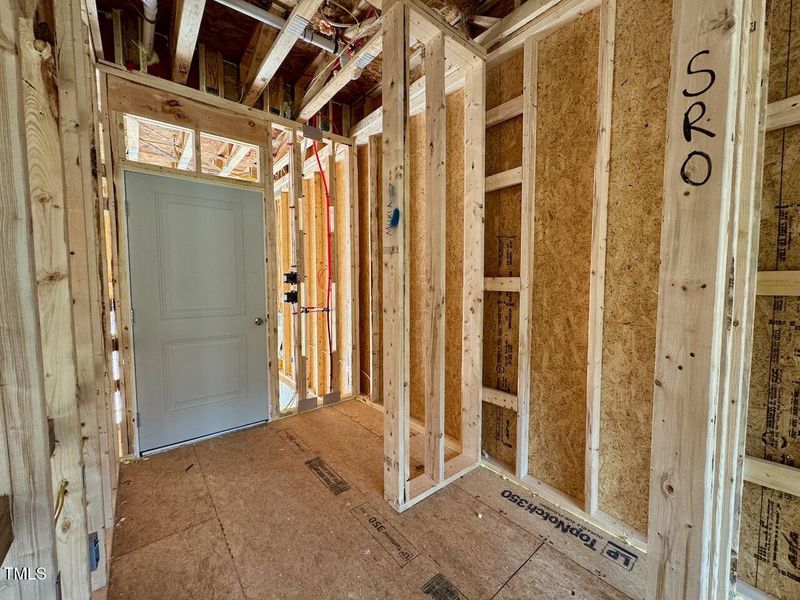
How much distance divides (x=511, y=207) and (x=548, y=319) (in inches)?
29.9

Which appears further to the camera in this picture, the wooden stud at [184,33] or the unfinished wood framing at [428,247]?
the wooden stud at [184,33]

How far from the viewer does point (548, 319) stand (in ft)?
6.32

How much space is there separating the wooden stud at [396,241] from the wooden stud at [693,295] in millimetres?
1094

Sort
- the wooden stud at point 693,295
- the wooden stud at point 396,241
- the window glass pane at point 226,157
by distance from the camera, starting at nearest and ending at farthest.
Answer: the wooden stud at point 693,295
the wooden stud at point 396,241
the window glass pane at point 226,157

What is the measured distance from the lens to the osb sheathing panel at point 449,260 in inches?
93.1

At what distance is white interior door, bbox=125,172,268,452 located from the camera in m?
2.37

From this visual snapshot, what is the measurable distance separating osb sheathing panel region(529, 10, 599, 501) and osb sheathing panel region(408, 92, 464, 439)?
601 millimetres

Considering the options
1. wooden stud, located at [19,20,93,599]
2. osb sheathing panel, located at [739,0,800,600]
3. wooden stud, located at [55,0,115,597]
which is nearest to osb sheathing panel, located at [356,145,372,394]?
wooden stud, located at [55,0,115,597]

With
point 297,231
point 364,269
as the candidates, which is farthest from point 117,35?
point 364,269

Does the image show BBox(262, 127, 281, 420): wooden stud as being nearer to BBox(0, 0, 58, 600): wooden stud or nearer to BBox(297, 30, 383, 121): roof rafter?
BBox(297, 30, 383, 121): roof rafter

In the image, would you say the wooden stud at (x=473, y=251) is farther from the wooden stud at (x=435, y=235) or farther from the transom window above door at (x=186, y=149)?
the transom window above door at (x=186, y=149)

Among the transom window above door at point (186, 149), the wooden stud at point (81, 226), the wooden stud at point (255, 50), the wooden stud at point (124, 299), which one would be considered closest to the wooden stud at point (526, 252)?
the wooden stud at point (255, 50)

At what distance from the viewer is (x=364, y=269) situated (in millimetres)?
3432

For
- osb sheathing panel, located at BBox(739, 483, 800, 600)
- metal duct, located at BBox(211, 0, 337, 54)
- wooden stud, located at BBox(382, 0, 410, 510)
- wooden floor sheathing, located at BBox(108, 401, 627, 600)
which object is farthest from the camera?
metal duct, located at BBox(211, 0, 337, 54)
